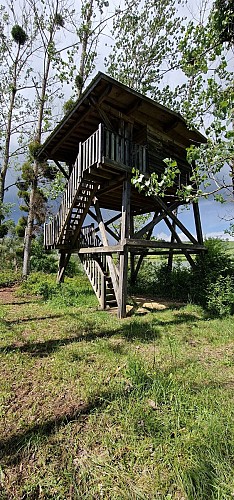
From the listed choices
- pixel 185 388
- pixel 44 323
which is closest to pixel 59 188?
pixel 44 323

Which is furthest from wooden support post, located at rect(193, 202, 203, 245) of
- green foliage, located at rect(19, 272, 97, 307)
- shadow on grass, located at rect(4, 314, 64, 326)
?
shadow on grass, located at rect(4, 314, 64, 326)

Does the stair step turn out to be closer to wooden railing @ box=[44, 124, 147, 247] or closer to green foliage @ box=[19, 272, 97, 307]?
green foliage @ box=[19, 272, 97, 307]

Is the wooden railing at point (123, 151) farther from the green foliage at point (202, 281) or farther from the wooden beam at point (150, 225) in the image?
the green foliage at point (202, 281)

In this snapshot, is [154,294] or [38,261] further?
[38,261]

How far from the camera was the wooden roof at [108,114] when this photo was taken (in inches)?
232

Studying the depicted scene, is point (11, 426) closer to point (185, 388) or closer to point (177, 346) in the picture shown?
point (185, 388)

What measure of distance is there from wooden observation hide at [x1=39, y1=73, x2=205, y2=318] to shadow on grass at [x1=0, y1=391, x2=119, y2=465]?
376cm

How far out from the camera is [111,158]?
6121 millimetres

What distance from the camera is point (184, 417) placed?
2312 mm

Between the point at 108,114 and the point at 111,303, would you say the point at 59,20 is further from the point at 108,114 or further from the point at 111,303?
the point at 111,303

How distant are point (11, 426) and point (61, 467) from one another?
2.28 ft

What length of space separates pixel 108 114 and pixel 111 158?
1.58 m

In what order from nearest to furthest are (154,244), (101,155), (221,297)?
(101,155) < (221,297) < (154,244)

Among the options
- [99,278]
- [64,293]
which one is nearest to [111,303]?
[99,278]
